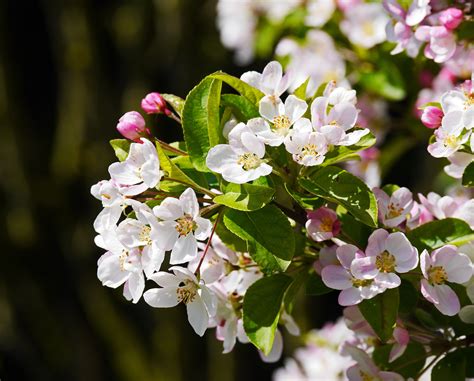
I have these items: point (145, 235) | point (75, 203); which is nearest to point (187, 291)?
point (145, 235)

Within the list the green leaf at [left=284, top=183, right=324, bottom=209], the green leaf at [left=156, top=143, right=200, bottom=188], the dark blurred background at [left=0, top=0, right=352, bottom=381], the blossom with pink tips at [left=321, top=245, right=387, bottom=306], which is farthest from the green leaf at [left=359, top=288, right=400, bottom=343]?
the dark blurred background at [left=0, top=0, right=352, bottom=381]

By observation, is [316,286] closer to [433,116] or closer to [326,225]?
[326,225]

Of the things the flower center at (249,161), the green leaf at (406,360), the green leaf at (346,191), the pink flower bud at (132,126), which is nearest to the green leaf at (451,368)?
the green leaf at (406,360)

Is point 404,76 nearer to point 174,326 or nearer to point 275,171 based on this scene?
point 275,171

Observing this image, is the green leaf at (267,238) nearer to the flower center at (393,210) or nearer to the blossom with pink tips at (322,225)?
the blossom with pink tips at (322,225)

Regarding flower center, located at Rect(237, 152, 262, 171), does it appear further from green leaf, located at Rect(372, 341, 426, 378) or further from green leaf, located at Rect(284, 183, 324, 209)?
green leaf, located at Rect(372, 341, 426, 378)

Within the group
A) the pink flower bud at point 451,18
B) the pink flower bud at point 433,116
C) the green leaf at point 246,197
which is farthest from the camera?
the pink flower bud at point 451,18
